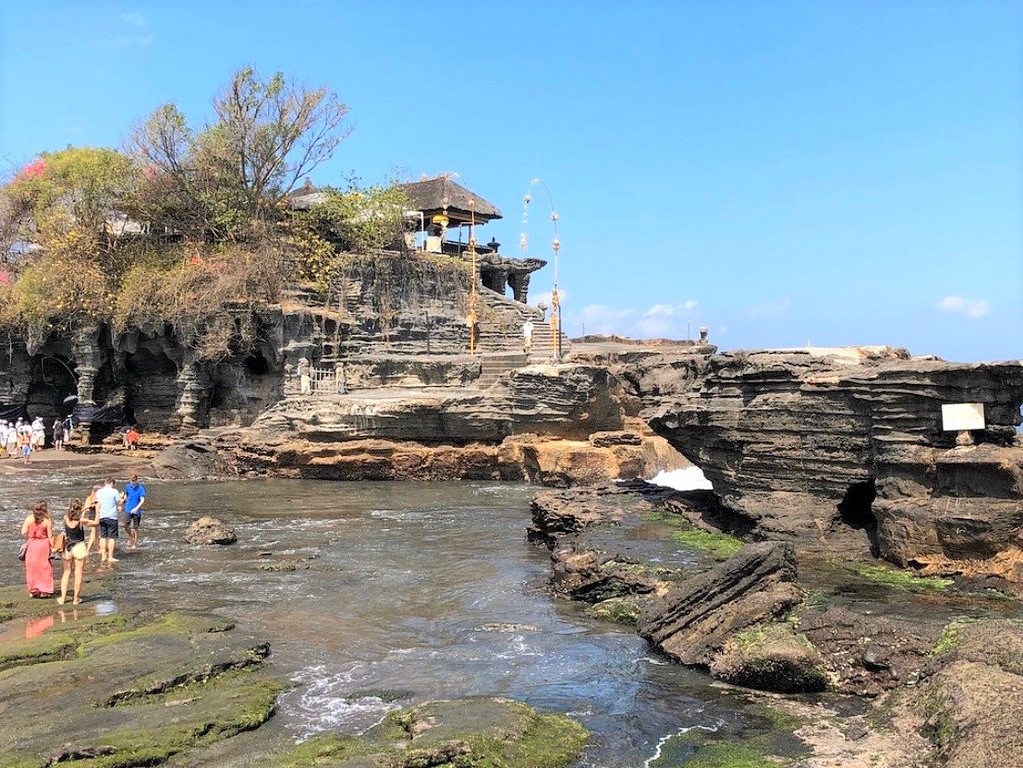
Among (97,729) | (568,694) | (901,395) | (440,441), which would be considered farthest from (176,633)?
(440,441)

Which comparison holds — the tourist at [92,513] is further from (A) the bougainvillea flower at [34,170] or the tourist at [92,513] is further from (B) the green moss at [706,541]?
(A) the bougainvillea flower at [34,170]

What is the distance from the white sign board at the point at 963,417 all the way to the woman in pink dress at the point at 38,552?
42.5 feet

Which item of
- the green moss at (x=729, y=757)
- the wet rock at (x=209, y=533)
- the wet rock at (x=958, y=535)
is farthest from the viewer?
the wet rock at (x=209, y=533)

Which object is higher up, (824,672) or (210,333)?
(210,333)

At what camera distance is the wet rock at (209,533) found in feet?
55.9

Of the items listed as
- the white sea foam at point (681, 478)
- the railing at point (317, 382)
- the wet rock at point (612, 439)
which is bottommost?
the white sea foam at point (681, 478)

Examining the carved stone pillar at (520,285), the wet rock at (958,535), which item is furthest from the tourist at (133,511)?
the carved stone pillar at (520,285)

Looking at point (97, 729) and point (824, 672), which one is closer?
point (97, 729)

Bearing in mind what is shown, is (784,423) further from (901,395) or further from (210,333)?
(210,333)

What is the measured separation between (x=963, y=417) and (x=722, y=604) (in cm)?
502

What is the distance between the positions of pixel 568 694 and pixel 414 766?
8.38ft

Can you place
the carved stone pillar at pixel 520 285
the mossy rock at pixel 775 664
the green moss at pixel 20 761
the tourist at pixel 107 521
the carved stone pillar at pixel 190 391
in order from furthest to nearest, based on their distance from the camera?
the carved stone pillar at pixel 520 285
the carved stone pillar at pixel 190 391
the tourist at pixel 107 521
the mossy rock at pixel 775 664
the green moss at pixel 20 761

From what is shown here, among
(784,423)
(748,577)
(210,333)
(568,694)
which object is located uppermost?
(210,333)

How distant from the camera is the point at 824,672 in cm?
848
